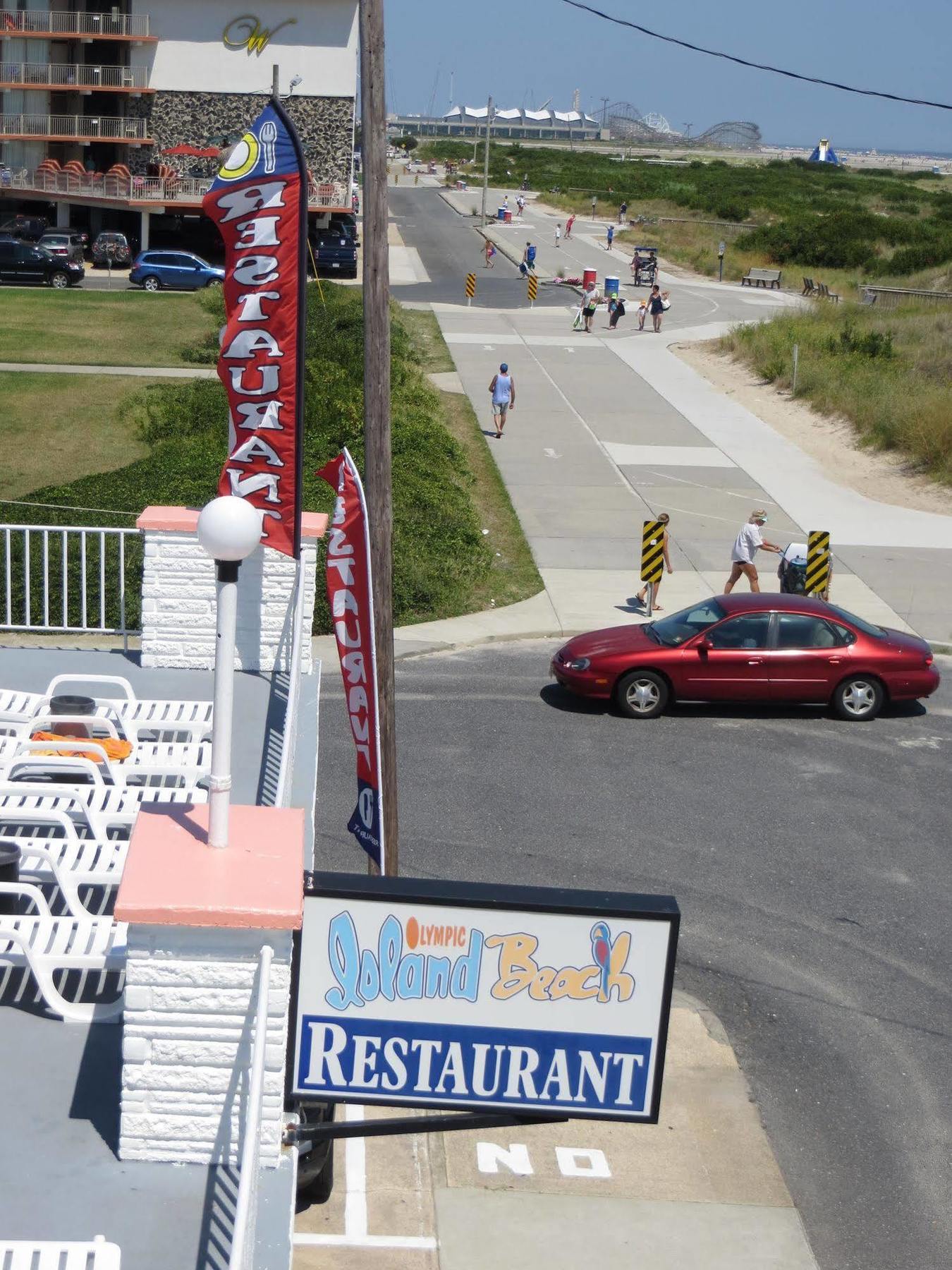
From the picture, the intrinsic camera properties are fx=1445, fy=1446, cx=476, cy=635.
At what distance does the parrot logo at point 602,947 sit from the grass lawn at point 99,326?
3190 centimetres

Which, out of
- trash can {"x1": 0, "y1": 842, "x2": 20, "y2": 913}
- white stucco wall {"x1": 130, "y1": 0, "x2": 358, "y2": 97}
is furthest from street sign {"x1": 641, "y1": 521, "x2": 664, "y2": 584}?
white stucco wall {"x1": 130, "y1": 0, "x2": 358, "y2": 97}

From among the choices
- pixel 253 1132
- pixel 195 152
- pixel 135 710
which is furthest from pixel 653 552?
pixel 195 152

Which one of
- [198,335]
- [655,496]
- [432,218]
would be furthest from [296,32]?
[655,496]

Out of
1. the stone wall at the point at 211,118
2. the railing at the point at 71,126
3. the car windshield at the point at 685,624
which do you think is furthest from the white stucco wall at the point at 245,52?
the car windshield at the point at 685,624

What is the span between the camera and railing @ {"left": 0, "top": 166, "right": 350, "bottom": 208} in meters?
54.1

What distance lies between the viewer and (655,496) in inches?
992

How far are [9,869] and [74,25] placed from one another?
57.1 meters

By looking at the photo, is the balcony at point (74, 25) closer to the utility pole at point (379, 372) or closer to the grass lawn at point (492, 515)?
the grass lawn at point (492, 515)

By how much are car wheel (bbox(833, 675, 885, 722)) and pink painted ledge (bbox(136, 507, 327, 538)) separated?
22.9 ft

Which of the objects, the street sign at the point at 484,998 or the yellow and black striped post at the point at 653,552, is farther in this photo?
the yellow and black striped post at the point at 653,552

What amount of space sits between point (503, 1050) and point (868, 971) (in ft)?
19.7

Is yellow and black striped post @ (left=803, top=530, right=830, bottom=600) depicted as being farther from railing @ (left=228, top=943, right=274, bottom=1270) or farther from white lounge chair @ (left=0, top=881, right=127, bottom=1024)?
railing @ (left=228, top=943, right=274, bottom=1270)

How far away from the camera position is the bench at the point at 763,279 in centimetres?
5959

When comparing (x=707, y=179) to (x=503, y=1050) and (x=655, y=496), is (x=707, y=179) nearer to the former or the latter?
(x=655, y=496)
